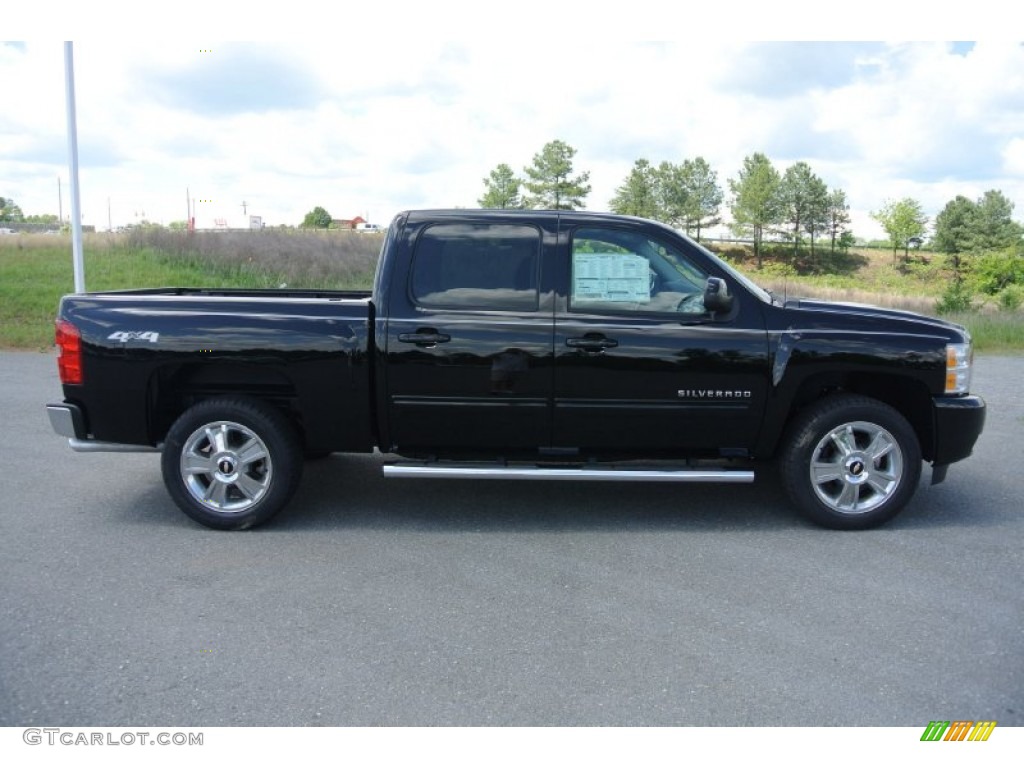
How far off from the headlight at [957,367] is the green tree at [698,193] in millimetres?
47236

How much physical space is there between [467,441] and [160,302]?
6.67 feet

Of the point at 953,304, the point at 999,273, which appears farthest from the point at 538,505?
the point at 999,273

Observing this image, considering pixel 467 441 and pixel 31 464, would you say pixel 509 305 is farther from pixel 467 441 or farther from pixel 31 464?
pixel 31 464

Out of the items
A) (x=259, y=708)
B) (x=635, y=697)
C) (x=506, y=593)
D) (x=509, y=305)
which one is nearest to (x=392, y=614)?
(x=506, y=593)

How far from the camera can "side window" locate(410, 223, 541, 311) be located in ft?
17.1

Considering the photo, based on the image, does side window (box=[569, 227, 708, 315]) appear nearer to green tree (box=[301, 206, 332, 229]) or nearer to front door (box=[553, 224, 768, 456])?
front door (box=[553, 224, 768, 456])

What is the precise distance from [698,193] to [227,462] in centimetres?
5112

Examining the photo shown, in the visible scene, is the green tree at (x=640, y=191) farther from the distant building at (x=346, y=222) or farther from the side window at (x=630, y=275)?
the side window at (x=630, y=275)

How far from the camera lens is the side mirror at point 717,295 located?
197 inches

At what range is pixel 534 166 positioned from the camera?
40438mm

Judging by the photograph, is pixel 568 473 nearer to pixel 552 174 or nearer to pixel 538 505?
pixel 538 505
